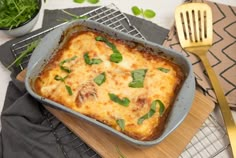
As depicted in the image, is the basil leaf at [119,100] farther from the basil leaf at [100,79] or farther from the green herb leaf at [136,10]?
the green herb leaf at [136,10]

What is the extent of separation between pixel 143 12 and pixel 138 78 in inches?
14.0

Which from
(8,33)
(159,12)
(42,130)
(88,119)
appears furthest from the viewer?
(159,12)

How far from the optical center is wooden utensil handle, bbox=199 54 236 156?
2.92 feet

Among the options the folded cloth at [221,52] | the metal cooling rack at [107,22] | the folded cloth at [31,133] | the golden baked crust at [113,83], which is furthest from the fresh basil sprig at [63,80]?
the folded cloth at [221,52]

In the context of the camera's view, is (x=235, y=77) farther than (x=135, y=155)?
Yes

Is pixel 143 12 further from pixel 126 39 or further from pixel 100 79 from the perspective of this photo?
pixel 100 79

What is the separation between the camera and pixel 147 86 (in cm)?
89

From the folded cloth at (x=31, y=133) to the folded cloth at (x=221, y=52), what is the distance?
403mm

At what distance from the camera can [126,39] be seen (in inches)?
38.1

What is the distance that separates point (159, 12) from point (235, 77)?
0.36 meters

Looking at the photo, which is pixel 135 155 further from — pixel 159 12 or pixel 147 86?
pixel 159 12

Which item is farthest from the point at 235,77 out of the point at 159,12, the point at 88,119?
the point at 88,119

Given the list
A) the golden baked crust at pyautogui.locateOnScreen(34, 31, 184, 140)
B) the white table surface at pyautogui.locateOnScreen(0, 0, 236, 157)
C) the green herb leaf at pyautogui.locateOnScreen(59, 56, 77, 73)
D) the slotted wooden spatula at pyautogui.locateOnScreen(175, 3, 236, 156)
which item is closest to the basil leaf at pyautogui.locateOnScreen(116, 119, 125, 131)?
the golden baked crust at pyautogui.locateOnScreen(34, 31, 184, 140)

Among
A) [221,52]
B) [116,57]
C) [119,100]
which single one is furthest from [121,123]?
[221,52]
